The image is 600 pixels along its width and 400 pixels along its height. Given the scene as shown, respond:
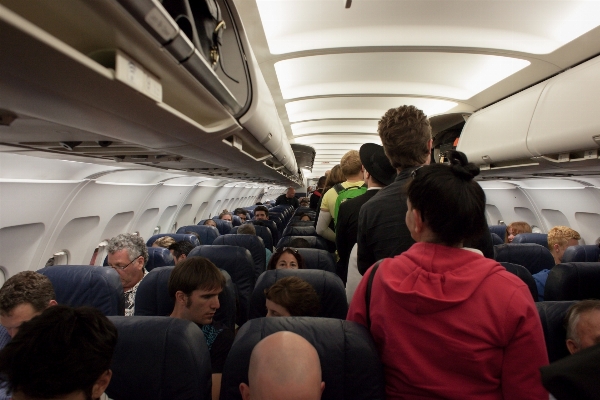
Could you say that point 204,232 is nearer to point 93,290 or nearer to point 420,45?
point 93,290

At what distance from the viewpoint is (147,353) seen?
169 centimetres

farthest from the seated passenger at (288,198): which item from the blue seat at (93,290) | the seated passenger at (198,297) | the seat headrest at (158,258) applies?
the seated passenger at (198,297)

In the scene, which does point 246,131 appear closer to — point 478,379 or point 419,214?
point 419,214

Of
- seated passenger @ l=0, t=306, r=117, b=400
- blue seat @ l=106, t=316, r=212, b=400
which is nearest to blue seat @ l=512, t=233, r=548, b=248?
blue seat @ l=106, t=316, r=212, b=400

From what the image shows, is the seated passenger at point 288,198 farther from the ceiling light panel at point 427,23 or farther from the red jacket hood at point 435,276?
the red jacket hood at point 435,276

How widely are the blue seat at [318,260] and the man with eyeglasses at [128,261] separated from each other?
1.64 metres

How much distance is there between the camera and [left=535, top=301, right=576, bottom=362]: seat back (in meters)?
2.25

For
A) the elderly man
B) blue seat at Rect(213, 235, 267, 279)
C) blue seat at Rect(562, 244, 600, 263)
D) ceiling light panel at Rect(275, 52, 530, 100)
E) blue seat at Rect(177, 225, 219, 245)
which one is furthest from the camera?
the elderly man

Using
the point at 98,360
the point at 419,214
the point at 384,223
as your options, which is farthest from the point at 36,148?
the point at 419,214

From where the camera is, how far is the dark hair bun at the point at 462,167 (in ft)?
4.09

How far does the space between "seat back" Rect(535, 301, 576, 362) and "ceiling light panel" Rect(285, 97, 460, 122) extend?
139 inches

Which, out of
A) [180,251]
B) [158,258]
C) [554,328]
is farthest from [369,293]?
[158,258]

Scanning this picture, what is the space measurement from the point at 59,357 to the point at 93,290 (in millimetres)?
1794

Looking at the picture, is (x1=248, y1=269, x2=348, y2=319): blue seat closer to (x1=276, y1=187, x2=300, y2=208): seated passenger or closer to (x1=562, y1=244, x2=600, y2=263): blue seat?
(x1=562, y1=244, x2=600, y2=263): blue seat
